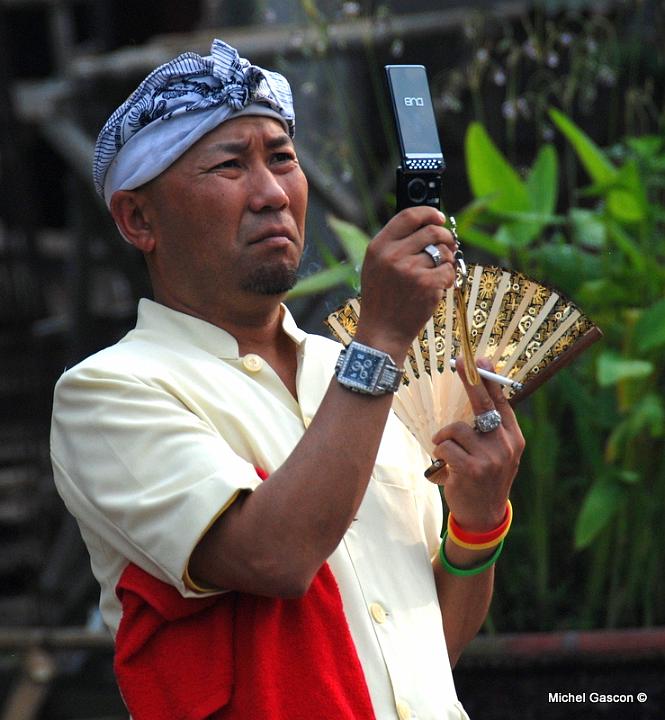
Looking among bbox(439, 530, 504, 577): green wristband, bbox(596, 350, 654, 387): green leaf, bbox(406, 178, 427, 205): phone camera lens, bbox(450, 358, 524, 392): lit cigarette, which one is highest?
bbox(406, 178, 427, 205): phone camera lens

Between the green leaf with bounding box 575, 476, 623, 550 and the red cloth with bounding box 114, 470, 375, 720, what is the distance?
1858mm

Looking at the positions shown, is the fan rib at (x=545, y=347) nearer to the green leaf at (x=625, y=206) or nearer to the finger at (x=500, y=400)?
the finger at (x=500, y=400)

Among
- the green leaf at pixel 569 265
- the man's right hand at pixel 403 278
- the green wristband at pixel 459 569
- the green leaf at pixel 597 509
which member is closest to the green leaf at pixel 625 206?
the green leaf at pixel 569 265

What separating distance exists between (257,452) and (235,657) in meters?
0.28

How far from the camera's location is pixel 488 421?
6.36 ft

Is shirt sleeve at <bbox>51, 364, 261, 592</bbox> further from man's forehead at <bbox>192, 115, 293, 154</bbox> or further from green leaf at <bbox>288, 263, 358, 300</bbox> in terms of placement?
green leaf at <bbox>288, 263, 358, 300</bbox>

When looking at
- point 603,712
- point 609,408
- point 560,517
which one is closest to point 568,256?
point 609,408

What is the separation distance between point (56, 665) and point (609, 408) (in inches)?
73.7

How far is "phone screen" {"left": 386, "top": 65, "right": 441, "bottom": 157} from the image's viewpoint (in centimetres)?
176

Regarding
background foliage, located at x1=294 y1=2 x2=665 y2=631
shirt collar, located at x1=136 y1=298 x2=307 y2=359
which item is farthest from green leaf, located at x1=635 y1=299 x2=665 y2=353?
shirt collar, located at x1=136 y1=298 x2=307 y2=359

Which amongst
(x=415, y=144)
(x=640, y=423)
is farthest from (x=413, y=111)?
(x=640, y=423)

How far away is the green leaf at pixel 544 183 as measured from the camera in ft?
12.5

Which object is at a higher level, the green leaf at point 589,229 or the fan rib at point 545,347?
the fan rib at point 545,347

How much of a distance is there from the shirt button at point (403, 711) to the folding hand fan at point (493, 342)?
0.38 metres
